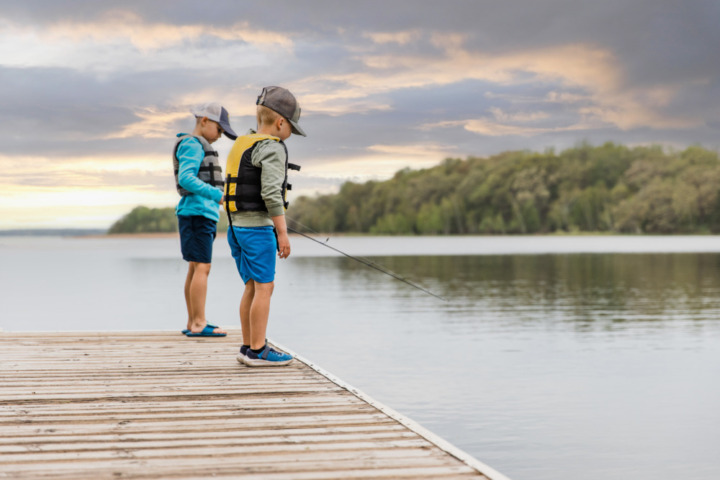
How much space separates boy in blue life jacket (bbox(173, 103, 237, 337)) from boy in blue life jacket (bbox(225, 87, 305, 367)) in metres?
1.18

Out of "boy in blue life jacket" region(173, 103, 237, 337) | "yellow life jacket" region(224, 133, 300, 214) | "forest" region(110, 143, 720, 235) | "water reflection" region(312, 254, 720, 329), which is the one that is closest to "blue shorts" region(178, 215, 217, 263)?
"boy in blue life jacket" region(173, 103, 237, 337)

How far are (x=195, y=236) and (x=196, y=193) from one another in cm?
51

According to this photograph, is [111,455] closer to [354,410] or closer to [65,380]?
[354,410]

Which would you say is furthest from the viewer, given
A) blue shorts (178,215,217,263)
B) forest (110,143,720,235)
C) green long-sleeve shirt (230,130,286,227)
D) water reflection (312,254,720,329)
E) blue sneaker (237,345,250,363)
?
forest (110,143,720,235)

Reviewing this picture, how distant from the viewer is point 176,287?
25188 millimetres

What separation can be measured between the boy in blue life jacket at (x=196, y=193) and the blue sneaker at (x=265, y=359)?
115 centimetres

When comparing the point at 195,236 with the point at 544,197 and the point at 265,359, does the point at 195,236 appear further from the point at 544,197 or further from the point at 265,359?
the point at 544,197

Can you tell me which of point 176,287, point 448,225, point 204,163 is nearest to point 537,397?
point 204,163

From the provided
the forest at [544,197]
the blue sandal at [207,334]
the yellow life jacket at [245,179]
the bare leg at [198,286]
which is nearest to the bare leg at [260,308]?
the yellow life jacket at [245,179]

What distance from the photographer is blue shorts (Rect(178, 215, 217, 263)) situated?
6418mm

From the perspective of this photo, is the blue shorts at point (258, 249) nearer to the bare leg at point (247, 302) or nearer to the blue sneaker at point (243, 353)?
the bare leg at point (247, 302)

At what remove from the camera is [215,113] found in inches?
247

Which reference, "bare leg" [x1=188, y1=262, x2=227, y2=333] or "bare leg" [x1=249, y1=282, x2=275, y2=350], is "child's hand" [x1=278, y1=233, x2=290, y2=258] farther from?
"bare leg" [x1=188, y1=262, x2=227, y2=333]

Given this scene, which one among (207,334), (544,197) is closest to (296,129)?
(207,334)
